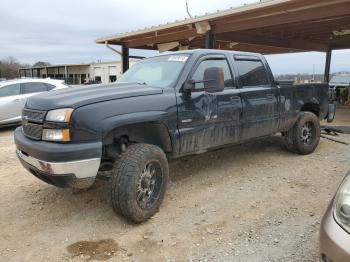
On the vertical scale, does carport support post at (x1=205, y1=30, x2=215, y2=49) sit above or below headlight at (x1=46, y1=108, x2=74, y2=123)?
above

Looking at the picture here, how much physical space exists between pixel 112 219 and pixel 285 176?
2645mm

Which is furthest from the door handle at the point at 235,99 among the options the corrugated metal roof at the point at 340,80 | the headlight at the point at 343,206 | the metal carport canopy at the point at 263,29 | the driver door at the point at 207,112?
the corrugated metal roof at the point at 340,80

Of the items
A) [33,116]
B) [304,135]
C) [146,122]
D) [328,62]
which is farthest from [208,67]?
[328,62]

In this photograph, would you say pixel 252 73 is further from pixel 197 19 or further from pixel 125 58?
pixel 125 58

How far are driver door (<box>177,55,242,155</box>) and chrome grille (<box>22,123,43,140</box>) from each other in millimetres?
1533

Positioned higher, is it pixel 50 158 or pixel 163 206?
pixel 50 158

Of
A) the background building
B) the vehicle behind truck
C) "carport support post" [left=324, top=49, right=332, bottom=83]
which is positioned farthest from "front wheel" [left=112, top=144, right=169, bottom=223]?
the background building

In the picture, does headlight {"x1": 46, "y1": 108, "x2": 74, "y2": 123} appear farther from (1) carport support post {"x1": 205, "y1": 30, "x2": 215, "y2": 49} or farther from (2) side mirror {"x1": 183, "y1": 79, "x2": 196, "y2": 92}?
(1) carport support post {"x1": 205, "y1": 30, "x2": 215, "y2": 49}

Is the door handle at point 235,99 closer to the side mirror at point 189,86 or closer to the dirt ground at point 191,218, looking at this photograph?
the side mirror at point 189,86

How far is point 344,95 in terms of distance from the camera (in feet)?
61.4

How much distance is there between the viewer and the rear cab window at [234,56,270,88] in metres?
5.13

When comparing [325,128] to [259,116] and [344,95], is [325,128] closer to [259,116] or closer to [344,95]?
[259,116]

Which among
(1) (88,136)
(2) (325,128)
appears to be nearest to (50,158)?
(1) (88,136)

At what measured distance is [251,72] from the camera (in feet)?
17.5
